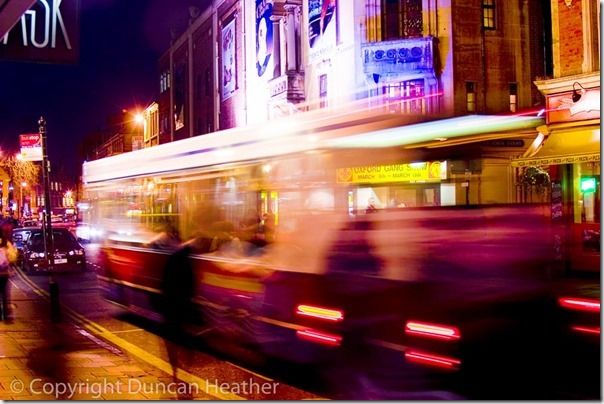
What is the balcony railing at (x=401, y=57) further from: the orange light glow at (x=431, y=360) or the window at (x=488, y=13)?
the orange light glow at (x=431, y=360)

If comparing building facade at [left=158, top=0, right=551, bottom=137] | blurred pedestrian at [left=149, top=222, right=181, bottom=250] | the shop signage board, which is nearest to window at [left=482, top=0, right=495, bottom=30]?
building facade at [left=158, top=0, right=551, bottom=137]

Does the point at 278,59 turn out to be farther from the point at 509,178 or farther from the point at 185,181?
the point at 509,178

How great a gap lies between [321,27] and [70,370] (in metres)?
21.7

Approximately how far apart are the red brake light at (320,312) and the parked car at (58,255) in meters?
17.3

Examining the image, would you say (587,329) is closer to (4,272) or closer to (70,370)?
(70,370)

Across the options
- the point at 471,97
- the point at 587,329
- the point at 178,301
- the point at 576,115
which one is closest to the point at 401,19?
the point at 471,97

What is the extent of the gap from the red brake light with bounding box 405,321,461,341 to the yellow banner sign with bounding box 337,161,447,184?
5.14 ft

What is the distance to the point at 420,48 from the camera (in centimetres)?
2417

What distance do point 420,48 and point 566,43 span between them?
4.86m

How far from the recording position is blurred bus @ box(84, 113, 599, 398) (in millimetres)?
6469

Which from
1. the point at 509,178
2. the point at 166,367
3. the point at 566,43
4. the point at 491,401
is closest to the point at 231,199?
the point at 166,367

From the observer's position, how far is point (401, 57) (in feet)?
80.1

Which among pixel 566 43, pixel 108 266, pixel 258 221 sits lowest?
pixel 108 266

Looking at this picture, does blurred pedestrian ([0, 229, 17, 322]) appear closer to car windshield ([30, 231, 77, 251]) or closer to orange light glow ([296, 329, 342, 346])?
orange light glow ([296, 329, 342, 346])
